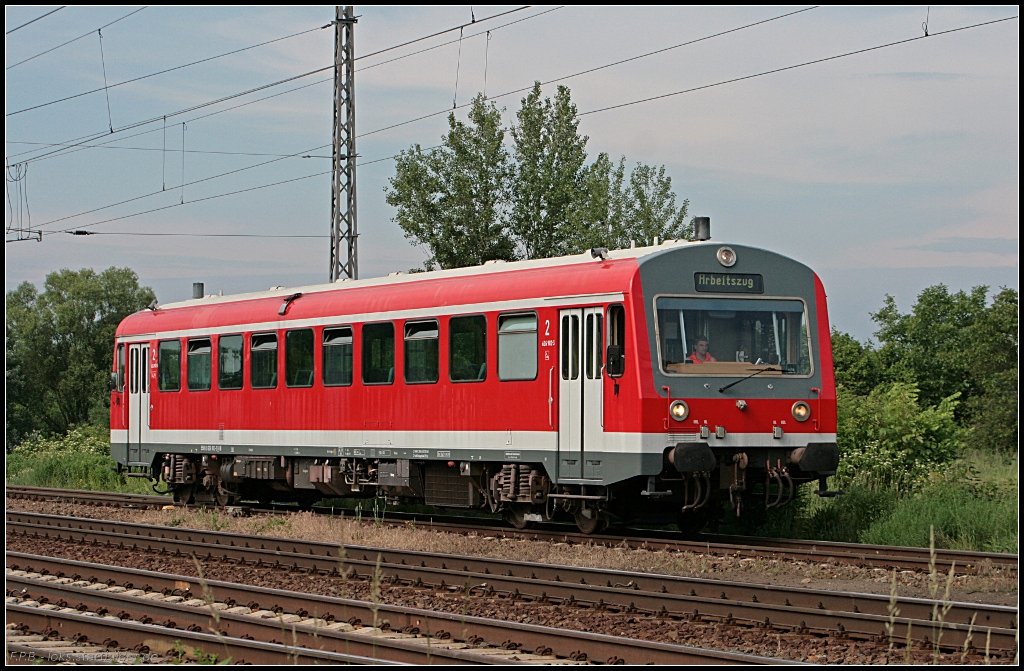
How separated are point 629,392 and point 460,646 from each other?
6.08m

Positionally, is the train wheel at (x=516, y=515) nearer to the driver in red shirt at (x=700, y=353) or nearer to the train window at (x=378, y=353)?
the train window at (x=378, y=353)

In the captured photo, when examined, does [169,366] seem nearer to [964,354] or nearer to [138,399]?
[138,399]

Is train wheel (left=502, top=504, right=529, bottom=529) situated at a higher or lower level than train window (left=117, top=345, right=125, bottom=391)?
lower

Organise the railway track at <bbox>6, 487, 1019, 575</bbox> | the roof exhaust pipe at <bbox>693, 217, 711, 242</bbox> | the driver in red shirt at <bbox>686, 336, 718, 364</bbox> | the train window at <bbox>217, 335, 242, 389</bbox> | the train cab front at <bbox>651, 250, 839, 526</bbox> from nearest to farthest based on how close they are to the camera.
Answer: the railway track at <bbox>6, 487, 1019, 575</bbox> < the train cab front at <bbox>651, 250, 839, 526</bbox> < the driver in red shirt at <bbox>686, 336, 718, 364</bbox> < the roof exhaust pipe at <bbox>693, 217, 711, 242</bbox> < the train window at <bbox>217, 335, 242, 389</bbox>

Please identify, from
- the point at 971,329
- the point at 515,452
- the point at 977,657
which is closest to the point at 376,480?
the point at 515,452

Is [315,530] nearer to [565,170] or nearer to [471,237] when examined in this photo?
[471,237]

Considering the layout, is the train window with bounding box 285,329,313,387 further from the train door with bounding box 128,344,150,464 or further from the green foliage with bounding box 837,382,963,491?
the green foliage with bounding box 837,382,963,491

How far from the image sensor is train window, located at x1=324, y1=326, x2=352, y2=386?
20953mm

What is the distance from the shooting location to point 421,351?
19516mm

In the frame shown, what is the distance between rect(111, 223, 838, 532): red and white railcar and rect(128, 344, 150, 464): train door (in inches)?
179

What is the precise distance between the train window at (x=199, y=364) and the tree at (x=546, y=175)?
875 cm

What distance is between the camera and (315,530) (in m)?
19.1

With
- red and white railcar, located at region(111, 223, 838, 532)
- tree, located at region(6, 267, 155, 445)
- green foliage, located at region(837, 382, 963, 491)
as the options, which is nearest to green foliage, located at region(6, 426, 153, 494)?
red and white railcar, located at region(111, 223, 838, 532)

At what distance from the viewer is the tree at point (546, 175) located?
102 feet
